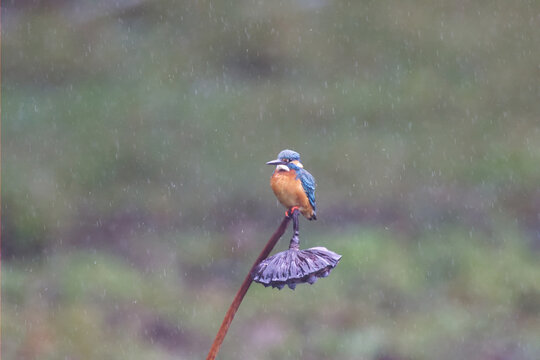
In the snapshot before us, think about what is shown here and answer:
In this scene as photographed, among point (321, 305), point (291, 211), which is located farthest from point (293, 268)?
point (321, 305)

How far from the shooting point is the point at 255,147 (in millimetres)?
3986

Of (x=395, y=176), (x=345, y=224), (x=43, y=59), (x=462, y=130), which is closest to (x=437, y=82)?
(x=462, y=130)

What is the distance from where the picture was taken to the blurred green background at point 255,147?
3.85m

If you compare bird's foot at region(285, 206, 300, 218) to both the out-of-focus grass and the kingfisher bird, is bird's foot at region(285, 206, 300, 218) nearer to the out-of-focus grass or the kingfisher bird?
the kingfisher bird

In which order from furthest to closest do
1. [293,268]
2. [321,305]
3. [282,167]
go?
[321,305] < [282,167] < [293,268]

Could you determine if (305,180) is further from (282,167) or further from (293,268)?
(293,268)

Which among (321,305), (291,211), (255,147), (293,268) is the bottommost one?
(293,268)

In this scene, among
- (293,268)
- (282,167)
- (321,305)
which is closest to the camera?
(293,268)

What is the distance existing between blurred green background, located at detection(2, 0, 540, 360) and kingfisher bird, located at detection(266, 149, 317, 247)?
2.76 metres

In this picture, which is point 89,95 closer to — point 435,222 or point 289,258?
point 435,222

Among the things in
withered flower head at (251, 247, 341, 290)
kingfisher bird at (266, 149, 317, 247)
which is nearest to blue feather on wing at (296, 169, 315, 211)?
kingfisher bird at (266, 149, 317, 247)

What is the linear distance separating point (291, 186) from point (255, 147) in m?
2.99

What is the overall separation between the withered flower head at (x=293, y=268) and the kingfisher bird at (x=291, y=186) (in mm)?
51

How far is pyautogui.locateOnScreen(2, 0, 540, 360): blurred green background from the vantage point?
385 cm
